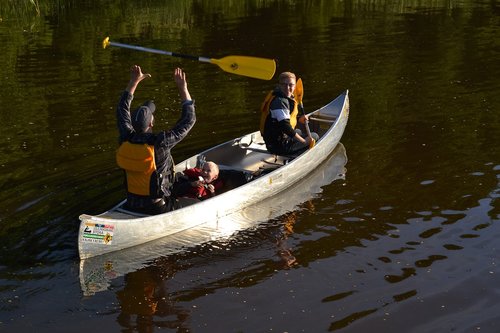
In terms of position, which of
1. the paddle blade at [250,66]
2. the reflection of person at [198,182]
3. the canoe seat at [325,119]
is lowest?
the reflection of person at [198,182]

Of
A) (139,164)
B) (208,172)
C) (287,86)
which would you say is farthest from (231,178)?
(139,164)

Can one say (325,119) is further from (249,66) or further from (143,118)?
(143,118)

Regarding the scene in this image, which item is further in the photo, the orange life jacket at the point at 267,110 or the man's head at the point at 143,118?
the orange life jacket at the point at 267,110

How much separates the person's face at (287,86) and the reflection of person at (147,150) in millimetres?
2308

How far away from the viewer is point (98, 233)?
7.70 metres

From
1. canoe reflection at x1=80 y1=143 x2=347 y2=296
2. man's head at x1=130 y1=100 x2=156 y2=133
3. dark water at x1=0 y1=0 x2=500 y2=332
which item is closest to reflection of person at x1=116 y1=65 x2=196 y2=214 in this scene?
man's head at x1=130 y1=100 x2=156 y2=133

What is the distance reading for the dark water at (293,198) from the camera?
6859mm

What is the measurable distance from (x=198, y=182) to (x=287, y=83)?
205 centimetres

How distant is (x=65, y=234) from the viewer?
333 inches

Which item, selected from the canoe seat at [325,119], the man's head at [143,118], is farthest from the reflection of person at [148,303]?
the canoe seat at [325,119]

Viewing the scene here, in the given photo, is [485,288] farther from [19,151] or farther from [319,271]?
[19,151]

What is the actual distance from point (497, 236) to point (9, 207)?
5494 millimetres

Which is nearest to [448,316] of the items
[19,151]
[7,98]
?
[19,151]

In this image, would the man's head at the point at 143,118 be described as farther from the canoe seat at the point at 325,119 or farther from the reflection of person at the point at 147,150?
the canoe seat at the point at 325,119
